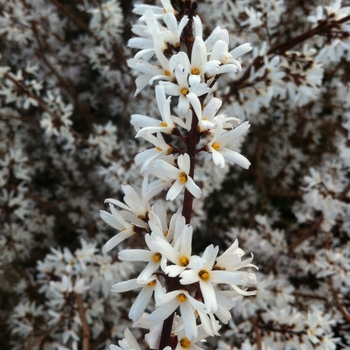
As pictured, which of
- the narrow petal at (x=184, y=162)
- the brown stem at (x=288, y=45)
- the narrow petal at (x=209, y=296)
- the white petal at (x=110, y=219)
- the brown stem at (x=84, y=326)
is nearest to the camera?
the narrow petal at (x=209, y=296)

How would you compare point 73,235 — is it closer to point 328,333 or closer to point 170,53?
point 328,333

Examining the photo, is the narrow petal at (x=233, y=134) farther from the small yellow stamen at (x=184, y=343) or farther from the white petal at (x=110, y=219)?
the small yellow stamen at (x=184, y=343)

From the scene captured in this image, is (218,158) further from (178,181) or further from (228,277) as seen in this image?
(228,277)

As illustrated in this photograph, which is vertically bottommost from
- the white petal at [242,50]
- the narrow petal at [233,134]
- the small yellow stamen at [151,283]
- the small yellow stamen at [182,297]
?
the small yellow stamen at [151,283]

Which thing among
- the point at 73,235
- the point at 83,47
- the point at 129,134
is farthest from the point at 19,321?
the point at 83,47

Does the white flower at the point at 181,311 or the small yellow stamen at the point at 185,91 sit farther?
the small yellow stamen at the point at 185,91

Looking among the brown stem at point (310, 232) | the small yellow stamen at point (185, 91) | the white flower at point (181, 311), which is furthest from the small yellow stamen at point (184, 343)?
the brown stem at point (310, 232)

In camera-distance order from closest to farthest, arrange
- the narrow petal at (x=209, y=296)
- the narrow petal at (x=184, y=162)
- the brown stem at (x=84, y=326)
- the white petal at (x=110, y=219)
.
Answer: the narrow petal at (x=209, y=296), the narrow petal at (x=184, y=162), the white petal at (x=110, y=219), the brown stem at (x=84, y=326)

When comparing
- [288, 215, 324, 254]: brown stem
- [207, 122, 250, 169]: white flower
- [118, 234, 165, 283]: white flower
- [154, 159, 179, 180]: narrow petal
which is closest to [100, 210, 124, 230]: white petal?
[118, 234, 165, 283]: white flower

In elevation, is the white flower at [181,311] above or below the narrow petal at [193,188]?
below
